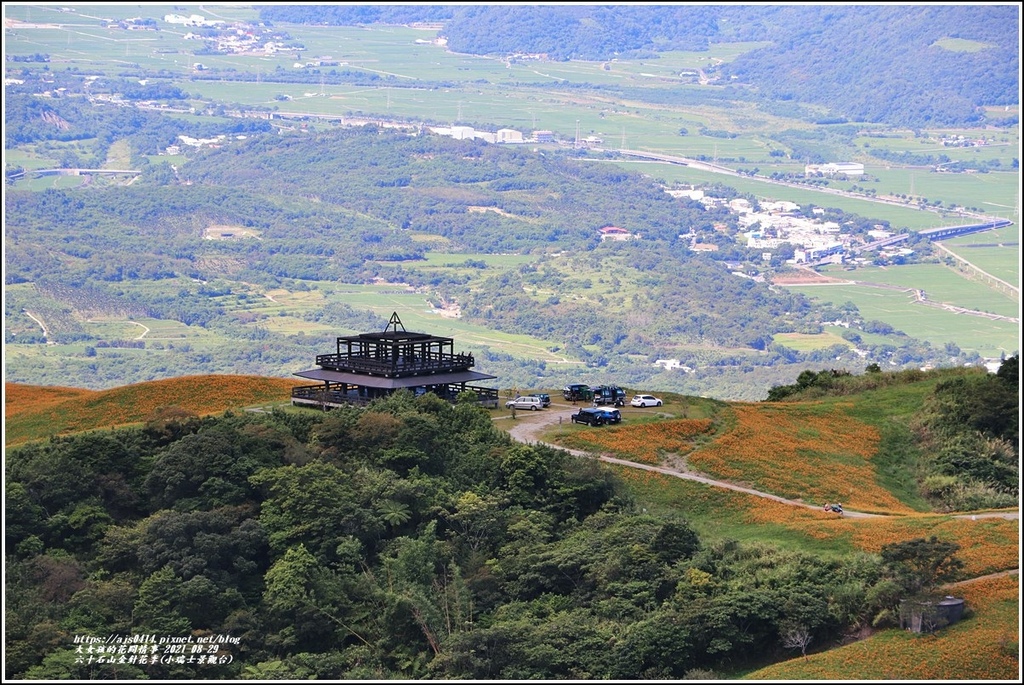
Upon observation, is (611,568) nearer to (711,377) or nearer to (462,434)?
(462,434)

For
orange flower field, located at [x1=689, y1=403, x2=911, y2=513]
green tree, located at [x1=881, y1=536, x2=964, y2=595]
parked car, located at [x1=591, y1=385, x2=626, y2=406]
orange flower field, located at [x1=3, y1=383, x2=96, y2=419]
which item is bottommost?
orange flower field, located at [x1=3, y1=383, x2=96, y2=419]

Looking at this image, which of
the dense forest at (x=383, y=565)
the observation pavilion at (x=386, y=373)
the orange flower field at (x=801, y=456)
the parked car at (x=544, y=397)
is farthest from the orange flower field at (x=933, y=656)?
the parked car at (x=544, y=397)

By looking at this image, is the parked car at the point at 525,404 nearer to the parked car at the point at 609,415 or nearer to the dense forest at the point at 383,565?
the parked car at the point at 609,415

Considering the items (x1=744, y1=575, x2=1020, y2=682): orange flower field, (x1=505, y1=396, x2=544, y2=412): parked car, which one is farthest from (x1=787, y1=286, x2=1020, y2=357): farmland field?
(x1=744, y1=575, x2=1020, y2=682): orange flower field

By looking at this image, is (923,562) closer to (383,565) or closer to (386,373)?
(383,565)

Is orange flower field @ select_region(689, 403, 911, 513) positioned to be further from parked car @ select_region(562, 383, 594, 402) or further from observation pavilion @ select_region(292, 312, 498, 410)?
observation pavilion @ select_region(292, 312, 498, 410)

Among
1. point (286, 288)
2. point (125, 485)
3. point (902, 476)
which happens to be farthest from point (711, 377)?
point (125, 485)

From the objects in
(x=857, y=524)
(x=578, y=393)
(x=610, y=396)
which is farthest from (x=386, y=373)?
(x=857, y=524)

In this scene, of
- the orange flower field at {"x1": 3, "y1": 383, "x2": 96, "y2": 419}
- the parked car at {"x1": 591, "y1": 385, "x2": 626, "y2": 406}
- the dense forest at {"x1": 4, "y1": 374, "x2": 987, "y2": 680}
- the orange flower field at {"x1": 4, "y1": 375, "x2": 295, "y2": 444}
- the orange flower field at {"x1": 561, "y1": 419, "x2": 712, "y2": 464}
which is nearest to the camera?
the dense forest at {"x1": 4, "y1": 374, "x2": 987, "y2": 680}
